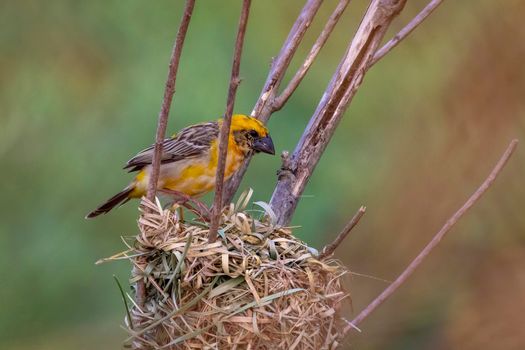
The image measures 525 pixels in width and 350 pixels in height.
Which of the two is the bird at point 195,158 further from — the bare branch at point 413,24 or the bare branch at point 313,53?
the bare branch at point 413,24

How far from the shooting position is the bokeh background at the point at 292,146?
4047 mm

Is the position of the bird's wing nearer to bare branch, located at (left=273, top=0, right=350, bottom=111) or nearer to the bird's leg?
the bird's leg

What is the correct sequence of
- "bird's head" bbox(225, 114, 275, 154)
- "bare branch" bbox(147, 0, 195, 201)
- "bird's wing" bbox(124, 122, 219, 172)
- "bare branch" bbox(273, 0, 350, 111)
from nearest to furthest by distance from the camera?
1. "bare branch" bbox(147, 0, 195, 201)
2. "bare branch" bbox(273, 0, 350, 111)
3. "bird's head" bbox(225, 114, 275, 154)
4. "bird's wing" bbox(124, 122, 219, 172)

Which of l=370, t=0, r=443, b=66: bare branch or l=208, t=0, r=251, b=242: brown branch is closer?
l=208, t=0, r=251, b=242: brown branch

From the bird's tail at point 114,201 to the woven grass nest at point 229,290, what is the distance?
1148 mm

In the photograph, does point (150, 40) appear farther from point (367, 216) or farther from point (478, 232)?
point (478, 232)

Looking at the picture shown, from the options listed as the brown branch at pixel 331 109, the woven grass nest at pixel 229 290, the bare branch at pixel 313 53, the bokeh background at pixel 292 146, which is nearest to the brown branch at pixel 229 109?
the woven grass nest at pixel 229 290

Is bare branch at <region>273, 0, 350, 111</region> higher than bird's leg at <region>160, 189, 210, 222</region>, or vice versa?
bare branch at <region>273, 0, 350, 111</region>

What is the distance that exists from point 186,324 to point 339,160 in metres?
2.99

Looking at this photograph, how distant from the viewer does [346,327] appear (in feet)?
7.32

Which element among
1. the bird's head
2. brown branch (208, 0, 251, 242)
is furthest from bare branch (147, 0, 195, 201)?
the bird's head

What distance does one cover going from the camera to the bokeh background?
13.3 ft

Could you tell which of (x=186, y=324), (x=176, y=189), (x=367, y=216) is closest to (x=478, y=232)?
(x=367, y=216)

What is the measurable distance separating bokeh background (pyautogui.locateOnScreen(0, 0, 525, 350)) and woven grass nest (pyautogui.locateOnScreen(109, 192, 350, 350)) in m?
1.41
